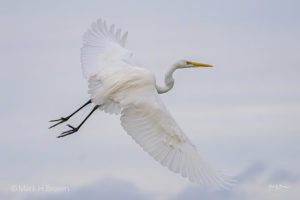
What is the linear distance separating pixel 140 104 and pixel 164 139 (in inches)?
35.0

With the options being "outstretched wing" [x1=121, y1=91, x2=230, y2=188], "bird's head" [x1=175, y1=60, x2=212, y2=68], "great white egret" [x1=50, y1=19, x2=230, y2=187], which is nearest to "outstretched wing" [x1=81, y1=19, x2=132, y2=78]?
"great white egret" [x1=50, y1=19, x2=230, y2=187]

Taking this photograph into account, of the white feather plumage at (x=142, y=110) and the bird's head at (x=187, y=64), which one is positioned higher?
the bird's head at (x=187, y=64)

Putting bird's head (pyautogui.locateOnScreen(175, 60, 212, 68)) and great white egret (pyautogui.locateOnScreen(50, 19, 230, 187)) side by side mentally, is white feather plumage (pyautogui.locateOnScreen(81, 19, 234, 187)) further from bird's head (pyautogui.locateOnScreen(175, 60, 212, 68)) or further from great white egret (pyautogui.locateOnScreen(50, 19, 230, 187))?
bird's head (pyautogui.locateOnScreen(175, 60, 212, 68))

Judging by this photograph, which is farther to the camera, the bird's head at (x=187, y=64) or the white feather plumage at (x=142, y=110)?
the bird's head at (x=187, y=64)

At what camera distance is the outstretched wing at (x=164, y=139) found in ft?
42.4

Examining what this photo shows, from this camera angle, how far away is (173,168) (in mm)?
12969

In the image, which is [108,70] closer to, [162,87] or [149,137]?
[162,87]

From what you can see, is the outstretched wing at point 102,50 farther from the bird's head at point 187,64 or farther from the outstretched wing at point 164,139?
the outstretched wing at point 164,139

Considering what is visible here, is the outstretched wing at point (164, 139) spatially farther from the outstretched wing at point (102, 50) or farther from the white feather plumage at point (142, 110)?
the outstretched wing at point (102, 50)

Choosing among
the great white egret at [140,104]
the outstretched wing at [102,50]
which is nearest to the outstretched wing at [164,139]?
the great white egret at [140,104]

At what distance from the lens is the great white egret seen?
13.1 meters

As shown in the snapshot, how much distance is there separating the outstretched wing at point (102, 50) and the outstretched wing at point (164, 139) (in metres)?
2.01

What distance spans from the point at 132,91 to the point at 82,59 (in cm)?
247

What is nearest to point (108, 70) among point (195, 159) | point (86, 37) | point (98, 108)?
point (98, 108)
